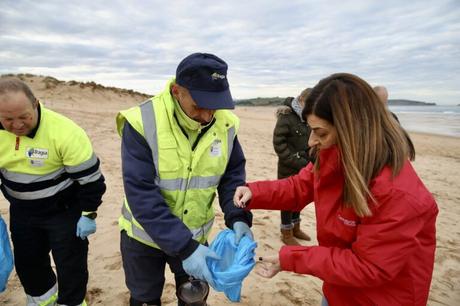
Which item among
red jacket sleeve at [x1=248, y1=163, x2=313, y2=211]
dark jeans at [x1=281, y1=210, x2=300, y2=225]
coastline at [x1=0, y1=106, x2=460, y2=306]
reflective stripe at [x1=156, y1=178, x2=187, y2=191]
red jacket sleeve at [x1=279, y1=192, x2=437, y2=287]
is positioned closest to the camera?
red jacket sleeve at [x1=279, y1=192, x2=437, y2=287]

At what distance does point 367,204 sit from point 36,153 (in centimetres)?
210

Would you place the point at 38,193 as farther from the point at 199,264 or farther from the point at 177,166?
the point at 199,264

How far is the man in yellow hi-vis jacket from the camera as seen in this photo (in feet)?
7.76

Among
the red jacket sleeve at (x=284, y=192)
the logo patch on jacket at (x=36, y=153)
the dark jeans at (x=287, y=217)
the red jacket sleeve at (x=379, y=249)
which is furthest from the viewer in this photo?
the dark jeans at (x=287, y=217)

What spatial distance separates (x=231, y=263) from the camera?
209 cm

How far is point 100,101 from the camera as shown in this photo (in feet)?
72.5

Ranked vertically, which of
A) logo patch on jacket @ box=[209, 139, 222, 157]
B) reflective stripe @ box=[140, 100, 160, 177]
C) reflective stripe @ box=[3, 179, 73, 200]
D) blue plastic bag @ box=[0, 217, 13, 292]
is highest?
reflective stripe @ box=[140, 100, 160, 177]

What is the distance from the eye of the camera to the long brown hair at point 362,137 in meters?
1.58

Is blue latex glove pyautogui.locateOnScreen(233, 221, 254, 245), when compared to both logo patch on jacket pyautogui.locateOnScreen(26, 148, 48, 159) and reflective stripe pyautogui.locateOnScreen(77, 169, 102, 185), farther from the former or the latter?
logo patch on jacket pyautogui.locateOnScreen(26, 148, 48, 159)

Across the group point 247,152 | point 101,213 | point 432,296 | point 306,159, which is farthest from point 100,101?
point 432,296

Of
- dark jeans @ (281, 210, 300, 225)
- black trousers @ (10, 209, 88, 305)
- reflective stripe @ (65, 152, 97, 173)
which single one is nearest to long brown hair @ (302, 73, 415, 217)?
reflective stripe @ (65, 152, 97, 173)

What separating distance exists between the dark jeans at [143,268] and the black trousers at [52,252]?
0.63 metres

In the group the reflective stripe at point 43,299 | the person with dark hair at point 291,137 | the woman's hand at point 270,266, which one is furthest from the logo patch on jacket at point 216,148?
the person with dark hair at point 291,137

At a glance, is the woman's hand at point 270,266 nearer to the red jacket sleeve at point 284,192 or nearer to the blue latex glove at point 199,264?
the blue latex glove at point 199,264
